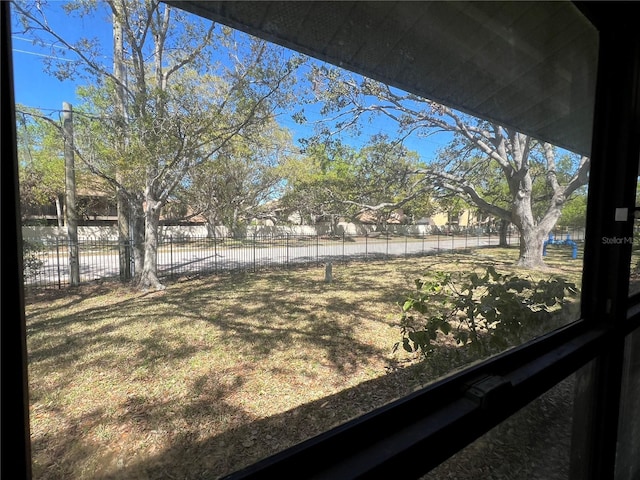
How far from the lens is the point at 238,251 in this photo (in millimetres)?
1156

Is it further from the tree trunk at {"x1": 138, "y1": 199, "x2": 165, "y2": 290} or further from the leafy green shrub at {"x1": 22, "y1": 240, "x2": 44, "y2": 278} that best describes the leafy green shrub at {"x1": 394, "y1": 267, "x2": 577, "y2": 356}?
the leafy green shrub at {"x1": 22, "y1": 240, "x2": 44, "y2": 278}

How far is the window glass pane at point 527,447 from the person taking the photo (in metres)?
0.80

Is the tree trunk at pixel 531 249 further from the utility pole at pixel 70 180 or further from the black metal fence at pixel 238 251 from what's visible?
the utility pole at pixel 70 180

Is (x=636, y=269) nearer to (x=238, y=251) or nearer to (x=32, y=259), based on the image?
(x=238, y=251)

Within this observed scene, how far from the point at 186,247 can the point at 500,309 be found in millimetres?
1256

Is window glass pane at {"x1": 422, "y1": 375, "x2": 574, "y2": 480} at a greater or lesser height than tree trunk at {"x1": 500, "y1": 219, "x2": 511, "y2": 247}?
lesser

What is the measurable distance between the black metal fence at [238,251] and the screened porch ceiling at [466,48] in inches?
22.8

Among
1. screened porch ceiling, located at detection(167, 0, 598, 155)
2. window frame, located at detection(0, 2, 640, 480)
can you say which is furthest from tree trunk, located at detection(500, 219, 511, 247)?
screened porch ceiling, located at detection(167, 0, 598, 155)

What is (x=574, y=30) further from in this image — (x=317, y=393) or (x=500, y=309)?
(x=317, y=393)

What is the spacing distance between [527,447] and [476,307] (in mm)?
490

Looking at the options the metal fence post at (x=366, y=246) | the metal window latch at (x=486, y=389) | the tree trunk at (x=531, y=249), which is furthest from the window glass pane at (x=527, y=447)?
the metal fence post at (x=366, y=246)

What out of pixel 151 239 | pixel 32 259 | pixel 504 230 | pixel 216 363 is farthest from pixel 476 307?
pixel 32 259

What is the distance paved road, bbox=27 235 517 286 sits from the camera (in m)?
0.69

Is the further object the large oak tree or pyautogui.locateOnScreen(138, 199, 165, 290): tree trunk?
the large oak tree
